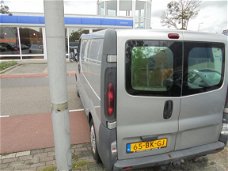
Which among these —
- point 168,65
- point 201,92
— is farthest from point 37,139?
point 201,92

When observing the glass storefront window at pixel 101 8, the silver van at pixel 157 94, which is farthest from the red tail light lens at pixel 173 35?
the glass storefront window at pixel 101 8

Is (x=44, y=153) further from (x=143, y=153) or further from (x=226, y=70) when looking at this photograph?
(x=226, y=70)

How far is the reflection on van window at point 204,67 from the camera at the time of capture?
234 centimetres

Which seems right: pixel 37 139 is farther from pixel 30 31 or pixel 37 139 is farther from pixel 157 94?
pixel 30 31

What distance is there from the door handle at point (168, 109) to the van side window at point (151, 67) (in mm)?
106

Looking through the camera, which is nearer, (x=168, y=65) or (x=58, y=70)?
(x=58, y=70)

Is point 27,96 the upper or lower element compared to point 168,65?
lower

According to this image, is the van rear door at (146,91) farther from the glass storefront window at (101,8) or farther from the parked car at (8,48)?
the glass storefront window at (101,8)

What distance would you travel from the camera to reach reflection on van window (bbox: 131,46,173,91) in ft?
6.96

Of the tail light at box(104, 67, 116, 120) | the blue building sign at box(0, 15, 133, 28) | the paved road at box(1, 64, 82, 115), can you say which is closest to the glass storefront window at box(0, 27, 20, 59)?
the blue building sign at box(0, 15, 133, 28)

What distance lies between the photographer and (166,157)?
2.39m

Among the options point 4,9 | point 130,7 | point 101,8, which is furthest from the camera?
point 101,8

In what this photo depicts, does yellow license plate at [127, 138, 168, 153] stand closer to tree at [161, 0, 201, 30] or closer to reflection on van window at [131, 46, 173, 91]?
reflection on van window at [131, 46, 173, 91]

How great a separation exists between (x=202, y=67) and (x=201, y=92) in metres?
0.31
